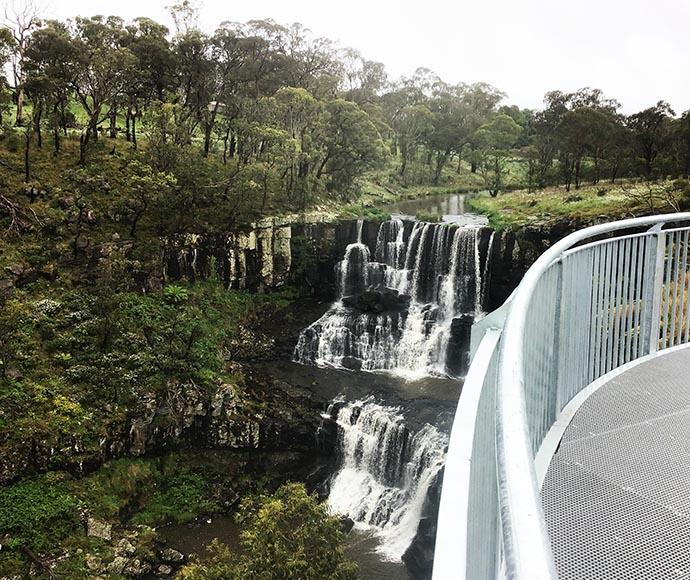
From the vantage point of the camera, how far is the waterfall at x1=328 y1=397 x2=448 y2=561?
1355 centimetres

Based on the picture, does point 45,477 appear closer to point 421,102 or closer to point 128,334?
point 128,334

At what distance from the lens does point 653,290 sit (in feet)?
→ 13.4

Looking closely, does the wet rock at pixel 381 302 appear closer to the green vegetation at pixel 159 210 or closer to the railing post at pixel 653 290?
the green vegetation at pixel 159 210

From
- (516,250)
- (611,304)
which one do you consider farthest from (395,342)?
(611,304)

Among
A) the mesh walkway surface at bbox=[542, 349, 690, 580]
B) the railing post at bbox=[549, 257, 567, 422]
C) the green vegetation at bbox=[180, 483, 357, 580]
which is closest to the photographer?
the mesh walkway surface at bbox=[542, 349, 690, 580]

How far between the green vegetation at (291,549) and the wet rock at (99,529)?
359 cm

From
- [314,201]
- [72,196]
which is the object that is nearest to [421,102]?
[314,201]

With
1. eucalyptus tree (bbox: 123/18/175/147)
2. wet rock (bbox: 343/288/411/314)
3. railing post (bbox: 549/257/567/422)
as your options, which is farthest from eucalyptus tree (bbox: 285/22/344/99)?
railing post (bbox: 549/257/567/422)

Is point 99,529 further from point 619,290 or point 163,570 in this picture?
point 619,290

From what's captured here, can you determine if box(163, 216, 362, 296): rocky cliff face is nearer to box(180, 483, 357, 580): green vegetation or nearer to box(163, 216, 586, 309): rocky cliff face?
box(163, 216, 586, 309): rocky cliff face

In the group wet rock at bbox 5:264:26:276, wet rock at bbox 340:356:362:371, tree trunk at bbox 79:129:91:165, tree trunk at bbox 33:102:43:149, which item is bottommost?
wet rock at bbox 340:356:362:371

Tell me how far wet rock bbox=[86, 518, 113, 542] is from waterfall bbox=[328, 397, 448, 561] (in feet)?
17.9

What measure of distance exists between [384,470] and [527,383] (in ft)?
43.3

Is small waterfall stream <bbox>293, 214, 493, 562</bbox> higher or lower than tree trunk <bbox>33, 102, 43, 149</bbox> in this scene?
lower
